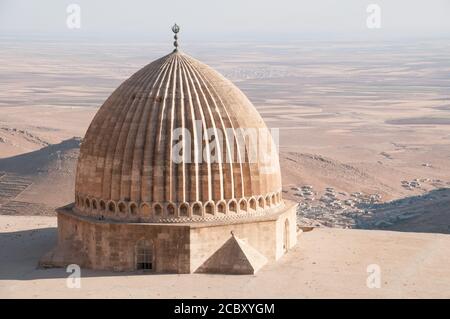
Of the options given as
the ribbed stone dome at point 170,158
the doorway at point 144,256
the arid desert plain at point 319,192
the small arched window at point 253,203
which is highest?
the ribbed stone dome at point 170,158

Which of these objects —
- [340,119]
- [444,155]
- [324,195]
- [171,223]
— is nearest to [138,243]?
[171,223]

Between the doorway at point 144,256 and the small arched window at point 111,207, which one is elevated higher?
the small arched window at point 111,207

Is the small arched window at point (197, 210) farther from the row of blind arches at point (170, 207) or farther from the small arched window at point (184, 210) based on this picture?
the small arched window at point (184, 210)

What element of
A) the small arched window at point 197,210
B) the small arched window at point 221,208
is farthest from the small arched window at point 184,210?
the small arched window at point 221,208

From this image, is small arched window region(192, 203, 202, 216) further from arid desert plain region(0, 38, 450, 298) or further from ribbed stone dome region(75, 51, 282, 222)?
arid desert plain region(0, 38, 450, 298)

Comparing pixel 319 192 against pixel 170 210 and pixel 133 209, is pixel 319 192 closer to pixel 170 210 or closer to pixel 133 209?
pixel 170 210

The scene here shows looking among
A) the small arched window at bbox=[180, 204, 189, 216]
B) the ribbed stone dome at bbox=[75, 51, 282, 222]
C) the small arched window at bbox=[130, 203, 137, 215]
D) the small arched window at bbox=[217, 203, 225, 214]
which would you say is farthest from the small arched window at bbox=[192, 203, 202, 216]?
the small arched window at bbox=[130, 203, 137, 215]
